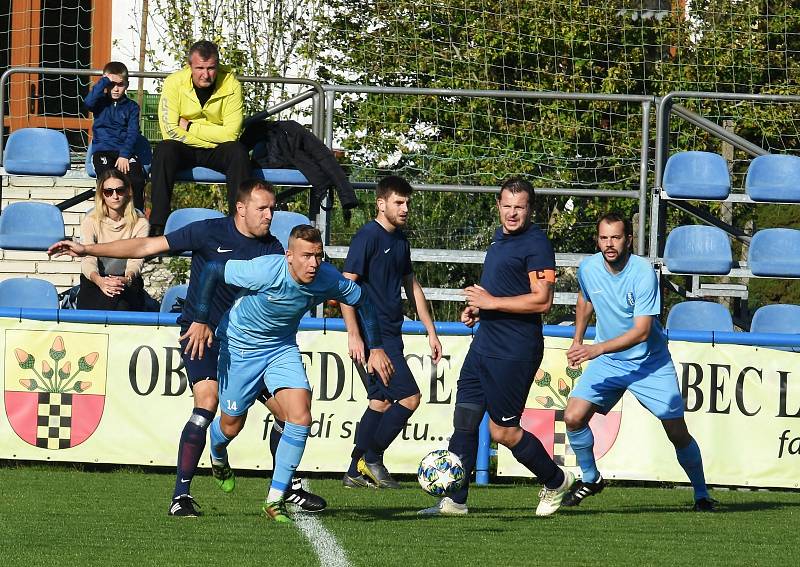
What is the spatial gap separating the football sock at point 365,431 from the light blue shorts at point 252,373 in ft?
6.60

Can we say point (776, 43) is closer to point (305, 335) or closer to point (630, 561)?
point (305, 335)

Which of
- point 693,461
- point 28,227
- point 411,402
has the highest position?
point 28,227

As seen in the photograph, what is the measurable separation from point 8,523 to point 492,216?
29.8 ft

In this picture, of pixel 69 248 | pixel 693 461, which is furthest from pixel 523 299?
pixel 69 248

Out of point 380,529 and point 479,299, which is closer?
point 380,529

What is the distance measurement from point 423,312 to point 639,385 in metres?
1.68

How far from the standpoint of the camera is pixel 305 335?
1098 centimetres

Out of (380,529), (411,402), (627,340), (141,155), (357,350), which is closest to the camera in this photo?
(380,529)

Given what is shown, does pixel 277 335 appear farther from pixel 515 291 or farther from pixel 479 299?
pixel 515 291

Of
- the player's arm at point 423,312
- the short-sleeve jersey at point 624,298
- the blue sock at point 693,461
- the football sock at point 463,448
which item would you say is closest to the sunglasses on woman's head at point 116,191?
the player's arm at point 423,312

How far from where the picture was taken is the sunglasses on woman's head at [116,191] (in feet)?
39.3

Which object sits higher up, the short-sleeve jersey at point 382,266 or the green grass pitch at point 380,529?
the short-sleeve jersey at point 382,266

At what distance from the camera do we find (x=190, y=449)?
8266 millimetres

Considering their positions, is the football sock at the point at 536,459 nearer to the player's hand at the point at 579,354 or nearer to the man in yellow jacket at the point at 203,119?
the player's hand at the point at 579,354
